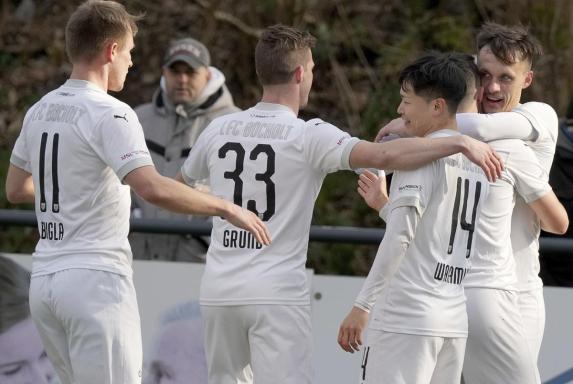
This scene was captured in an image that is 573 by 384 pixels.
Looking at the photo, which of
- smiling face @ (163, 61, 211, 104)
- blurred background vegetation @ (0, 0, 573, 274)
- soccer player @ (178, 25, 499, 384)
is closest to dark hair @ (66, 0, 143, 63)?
soccer player @ (178, 25, 499, 384)

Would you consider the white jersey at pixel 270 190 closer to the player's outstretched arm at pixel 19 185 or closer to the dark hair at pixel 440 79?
the dark hair at pixel 440 79

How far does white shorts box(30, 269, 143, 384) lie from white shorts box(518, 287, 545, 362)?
167 cm

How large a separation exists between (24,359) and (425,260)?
3.06 m

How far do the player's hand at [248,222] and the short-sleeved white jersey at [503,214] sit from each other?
3.25ft

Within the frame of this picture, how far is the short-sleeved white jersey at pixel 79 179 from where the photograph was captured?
5.39 m

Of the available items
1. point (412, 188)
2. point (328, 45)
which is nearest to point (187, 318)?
point (412, 188)

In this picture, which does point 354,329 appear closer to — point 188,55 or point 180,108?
point 180,108

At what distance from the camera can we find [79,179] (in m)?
5.46

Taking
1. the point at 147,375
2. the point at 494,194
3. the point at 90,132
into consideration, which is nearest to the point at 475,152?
the point at 494,194

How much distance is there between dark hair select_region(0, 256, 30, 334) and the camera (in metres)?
7.60

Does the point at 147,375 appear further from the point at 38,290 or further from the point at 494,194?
the point at 494,194

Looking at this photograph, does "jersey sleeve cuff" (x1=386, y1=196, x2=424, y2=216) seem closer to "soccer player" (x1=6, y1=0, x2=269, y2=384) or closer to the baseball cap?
"soccer player" (x1=6, y1=0, x2=269, y2=384)

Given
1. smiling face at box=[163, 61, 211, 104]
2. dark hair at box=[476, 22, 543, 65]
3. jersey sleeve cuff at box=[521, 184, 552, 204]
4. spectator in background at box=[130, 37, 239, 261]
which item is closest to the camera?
jersey sleeve cuff at box=[521, 184, 552, 204]

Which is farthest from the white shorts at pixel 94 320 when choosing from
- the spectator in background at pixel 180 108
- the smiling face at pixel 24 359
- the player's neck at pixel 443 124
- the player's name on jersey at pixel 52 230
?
the spectator in background at pixel 180 108
